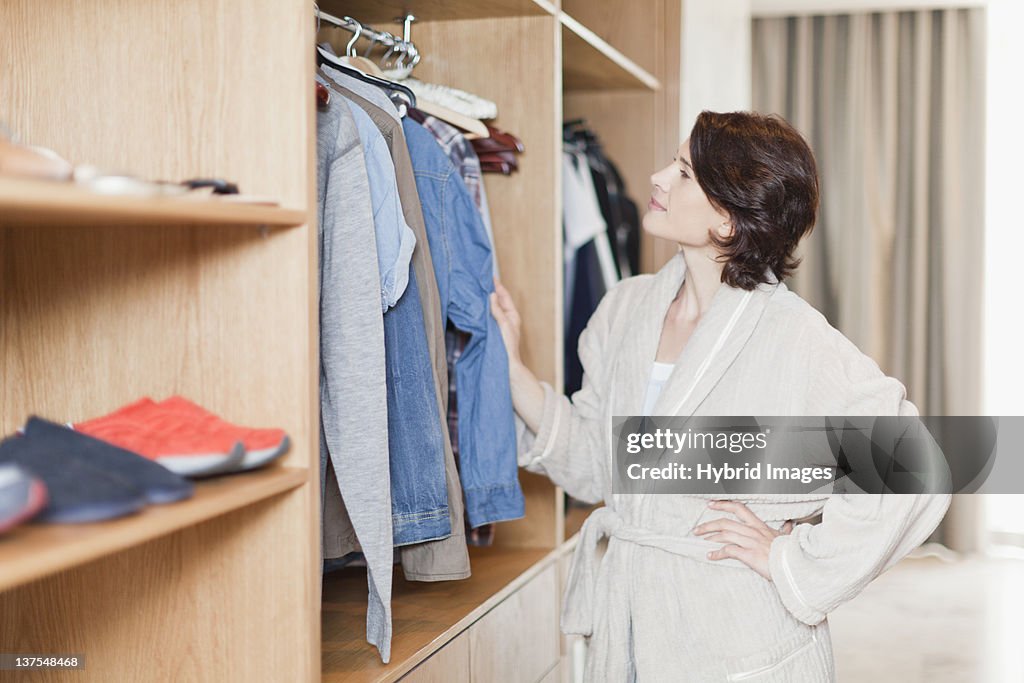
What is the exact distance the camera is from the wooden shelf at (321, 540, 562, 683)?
1663 mm

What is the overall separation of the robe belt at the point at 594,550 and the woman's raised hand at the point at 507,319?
1.20 feet

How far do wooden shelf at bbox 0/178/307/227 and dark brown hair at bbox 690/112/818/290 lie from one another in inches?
36.7

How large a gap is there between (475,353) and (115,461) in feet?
3.59

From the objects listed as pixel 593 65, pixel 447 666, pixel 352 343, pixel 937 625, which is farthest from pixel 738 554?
pixel 937 625

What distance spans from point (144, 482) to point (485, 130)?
4.58 feet

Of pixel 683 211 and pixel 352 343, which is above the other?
pixel 683 211

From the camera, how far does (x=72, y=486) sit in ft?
3.07

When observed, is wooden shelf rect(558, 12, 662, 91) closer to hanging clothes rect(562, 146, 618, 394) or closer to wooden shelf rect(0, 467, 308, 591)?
hanging clothes rect(562, 146, 618, 394)

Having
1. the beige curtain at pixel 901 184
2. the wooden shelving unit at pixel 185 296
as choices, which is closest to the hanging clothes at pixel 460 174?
the wooden shelving unit at pixel 185 296

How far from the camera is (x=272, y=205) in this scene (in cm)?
119

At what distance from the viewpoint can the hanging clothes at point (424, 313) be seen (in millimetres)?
1759

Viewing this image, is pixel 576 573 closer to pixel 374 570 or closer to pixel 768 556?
pixel 768 556

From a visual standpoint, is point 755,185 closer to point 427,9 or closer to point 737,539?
point 737,539

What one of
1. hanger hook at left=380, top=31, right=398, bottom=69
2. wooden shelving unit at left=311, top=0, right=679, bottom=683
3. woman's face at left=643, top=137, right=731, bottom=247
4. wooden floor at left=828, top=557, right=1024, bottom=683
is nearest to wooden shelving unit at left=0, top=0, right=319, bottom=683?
wooden shelving unit at left=311, top=0, right=679, bottom=683
